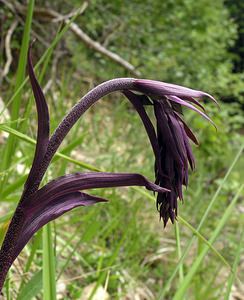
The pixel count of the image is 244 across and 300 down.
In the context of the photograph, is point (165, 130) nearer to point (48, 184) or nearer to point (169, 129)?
point (169, 129)

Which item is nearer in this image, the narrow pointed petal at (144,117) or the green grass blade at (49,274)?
the narrow pointed petal at (144,117)

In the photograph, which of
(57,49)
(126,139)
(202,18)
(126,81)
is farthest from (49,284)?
(202,18)

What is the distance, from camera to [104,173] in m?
0.67

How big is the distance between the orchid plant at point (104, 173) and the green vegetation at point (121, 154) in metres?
0.14

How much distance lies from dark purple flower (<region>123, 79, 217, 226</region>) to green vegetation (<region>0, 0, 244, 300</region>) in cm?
22

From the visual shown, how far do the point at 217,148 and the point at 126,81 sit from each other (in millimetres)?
4143

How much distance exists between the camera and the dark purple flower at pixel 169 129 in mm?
631

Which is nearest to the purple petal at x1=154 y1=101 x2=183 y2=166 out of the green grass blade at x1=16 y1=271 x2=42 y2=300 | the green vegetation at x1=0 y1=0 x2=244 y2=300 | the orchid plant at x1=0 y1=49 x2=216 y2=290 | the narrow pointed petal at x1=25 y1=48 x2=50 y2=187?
the orchid plant at x1=0 y1=49 x2=216 y2=290

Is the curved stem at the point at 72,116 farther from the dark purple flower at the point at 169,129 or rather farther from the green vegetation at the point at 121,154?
the green vegetation at the point at 121,154

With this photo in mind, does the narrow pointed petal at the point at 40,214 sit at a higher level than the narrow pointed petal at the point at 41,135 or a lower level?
lower

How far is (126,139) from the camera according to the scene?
3535 mm

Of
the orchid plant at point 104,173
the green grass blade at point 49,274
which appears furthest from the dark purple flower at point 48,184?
the green grass blade at point 49,274

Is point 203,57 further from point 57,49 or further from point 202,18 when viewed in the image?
point 57,49

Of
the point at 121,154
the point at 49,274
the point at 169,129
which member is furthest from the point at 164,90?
the point at 121,154
